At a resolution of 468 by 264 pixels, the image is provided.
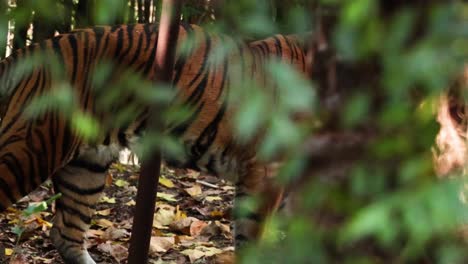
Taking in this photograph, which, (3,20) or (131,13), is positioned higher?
(3,20)

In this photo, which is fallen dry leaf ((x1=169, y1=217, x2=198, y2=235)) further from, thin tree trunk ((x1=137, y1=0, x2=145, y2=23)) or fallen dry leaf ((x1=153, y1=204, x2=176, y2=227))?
thin tree trunk ((x1=137, y1=0, x2=145, y2=23))

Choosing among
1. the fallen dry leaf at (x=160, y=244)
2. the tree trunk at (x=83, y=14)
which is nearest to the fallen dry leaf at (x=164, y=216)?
the fallen dry leaf at (x=160, y=244)

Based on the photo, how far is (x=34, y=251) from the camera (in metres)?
5.15

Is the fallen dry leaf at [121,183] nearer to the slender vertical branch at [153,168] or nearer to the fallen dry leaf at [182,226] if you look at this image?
the fallen dry leaf at [182,226]

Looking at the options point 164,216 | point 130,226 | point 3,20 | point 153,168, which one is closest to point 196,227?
point 164,216

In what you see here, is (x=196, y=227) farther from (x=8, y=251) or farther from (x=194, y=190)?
(x=8, y=251)

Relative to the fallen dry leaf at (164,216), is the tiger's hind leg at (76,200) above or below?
above

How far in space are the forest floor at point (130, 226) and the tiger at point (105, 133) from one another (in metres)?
0.23

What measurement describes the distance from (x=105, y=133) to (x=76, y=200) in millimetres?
690

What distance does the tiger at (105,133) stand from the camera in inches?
171

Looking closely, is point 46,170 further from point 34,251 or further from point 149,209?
point 149,209

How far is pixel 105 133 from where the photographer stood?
15.1ft

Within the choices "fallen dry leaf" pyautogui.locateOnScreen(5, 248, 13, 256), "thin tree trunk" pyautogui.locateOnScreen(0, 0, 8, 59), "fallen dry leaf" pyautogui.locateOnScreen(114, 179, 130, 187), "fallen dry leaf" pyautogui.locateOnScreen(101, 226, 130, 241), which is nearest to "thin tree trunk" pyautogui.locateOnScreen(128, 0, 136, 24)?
"fallen dry leaf" pyautogui.locateOnScreen(114, 179, 130, 187)

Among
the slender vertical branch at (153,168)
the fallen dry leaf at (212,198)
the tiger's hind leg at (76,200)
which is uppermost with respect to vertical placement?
the slender vertical branch at (153,168)
